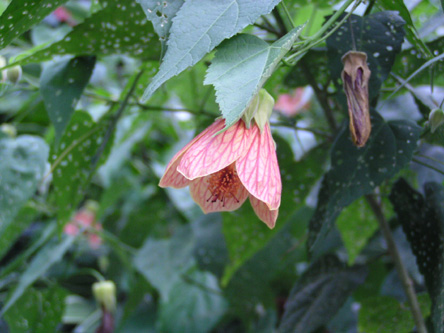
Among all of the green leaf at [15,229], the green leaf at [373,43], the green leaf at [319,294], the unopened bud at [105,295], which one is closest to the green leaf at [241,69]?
the green leaf at [373,43]

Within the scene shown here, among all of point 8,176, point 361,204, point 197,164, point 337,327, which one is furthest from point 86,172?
point 337,327

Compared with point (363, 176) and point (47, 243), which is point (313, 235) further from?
point (47, 243)

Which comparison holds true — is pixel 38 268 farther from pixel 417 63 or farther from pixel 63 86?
pixel 417 63

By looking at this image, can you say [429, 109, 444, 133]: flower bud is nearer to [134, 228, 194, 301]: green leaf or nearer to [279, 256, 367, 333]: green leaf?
[279, 256, 367, 333]: green leaf

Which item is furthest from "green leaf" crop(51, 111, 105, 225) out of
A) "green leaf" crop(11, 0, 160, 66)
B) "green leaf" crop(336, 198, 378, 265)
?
"green leaf" crop(336, 198, 378, 265)

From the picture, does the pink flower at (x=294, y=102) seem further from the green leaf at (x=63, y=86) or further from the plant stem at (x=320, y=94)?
the green leaf at (x=63, y=86)

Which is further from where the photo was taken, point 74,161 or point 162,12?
point 74,161

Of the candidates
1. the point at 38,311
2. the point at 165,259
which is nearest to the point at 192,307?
the point at 165,259
